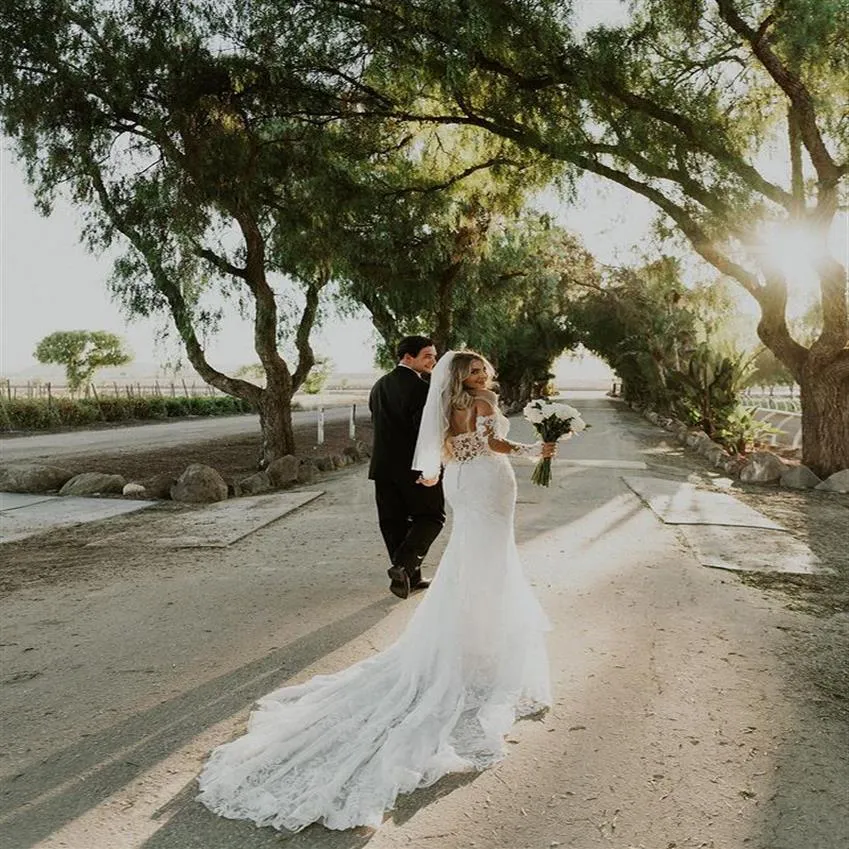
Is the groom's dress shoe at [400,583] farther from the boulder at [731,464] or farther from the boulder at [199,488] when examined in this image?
the boulder at [731,464]

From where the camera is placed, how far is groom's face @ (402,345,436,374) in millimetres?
6082

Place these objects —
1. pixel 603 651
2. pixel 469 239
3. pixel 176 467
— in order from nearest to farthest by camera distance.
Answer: pixel 603 651, pixel 176 467, pixel 469 239

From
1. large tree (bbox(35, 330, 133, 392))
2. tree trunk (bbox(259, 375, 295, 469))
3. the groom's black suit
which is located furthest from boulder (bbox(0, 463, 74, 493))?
large tree (bbox(35, 330, 133, 392))

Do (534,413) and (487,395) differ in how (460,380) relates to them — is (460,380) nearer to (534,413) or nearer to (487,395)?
(487,395)

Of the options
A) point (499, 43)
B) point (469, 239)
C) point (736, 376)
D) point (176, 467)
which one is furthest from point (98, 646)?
point (736, 376)

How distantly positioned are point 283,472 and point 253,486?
1.11 meters

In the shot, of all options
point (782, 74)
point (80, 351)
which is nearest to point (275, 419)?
point (782, 74)

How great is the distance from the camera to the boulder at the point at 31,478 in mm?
11695

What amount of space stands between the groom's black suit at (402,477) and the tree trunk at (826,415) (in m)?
9.23

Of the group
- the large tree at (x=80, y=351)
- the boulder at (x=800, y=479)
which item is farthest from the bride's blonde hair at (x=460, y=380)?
the large tree at (x=80, y=351)

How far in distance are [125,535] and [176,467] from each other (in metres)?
7.46

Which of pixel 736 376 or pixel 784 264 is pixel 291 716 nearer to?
pixel 784 264

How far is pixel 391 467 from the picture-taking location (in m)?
6.22

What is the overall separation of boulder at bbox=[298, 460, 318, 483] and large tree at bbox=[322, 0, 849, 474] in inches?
253
